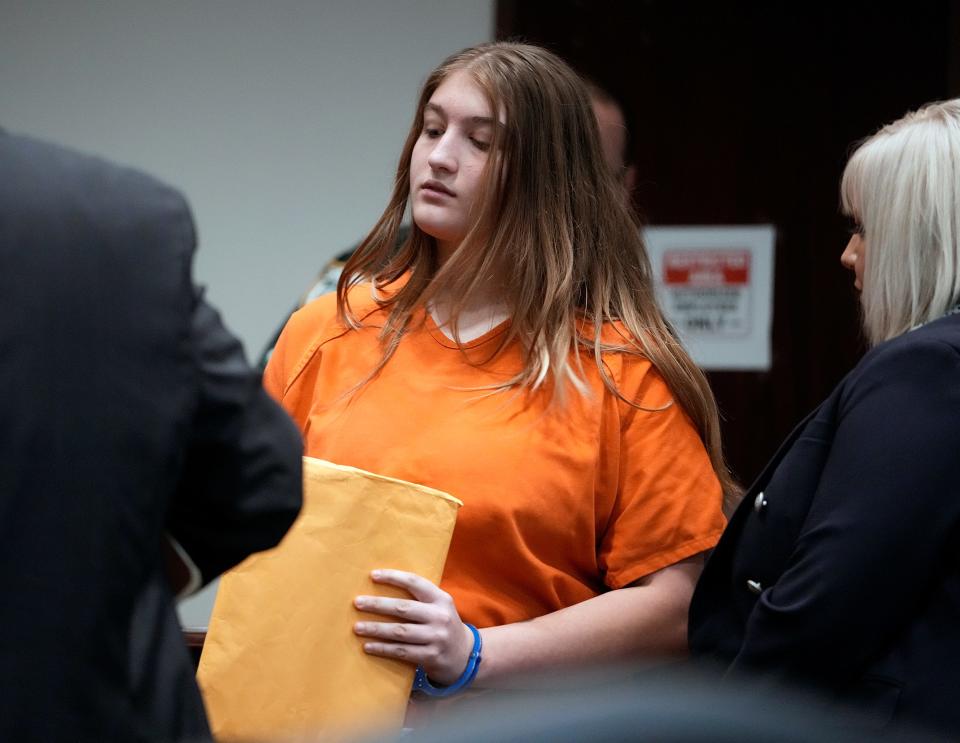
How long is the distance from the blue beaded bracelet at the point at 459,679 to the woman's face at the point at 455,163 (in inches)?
24.5

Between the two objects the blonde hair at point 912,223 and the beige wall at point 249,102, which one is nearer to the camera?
the blonde hair at point 912,223

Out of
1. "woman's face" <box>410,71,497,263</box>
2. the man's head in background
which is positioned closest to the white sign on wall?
the man's head in background

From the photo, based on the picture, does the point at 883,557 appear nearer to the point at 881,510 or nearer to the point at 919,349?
the point at 881,510

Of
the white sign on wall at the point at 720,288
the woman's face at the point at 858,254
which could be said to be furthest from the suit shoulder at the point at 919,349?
the white sign on wall at the point at 720,288

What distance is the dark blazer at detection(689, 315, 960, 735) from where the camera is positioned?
5.43ft

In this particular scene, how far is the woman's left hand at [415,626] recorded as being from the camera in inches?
67.3

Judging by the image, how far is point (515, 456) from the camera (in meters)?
1.95

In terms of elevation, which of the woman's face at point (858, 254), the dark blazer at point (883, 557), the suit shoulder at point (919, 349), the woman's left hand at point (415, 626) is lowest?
the woman's left hand at point (415, 626)

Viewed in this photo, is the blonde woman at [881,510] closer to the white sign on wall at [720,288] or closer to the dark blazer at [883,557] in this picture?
the dark blazer at [883,557]

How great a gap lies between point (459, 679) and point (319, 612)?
237 mm

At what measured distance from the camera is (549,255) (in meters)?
2.11

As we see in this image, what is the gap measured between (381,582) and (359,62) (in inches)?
108

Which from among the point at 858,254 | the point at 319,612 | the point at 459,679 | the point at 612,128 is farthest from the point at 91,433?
the point at 612,128

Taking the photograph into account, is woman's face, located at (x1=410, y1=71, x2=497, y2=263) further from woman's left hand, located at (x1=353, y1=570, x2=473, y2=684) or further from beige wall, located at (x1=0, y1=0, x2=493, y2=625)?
beige wall, located at (x1=0, y1=0, x2=493, y2=625)
